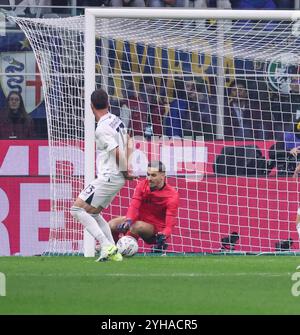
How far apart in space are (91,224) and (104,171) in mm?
632

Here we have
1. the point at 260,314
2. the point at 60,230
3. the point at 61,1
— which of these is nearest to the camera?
the point at 260,314

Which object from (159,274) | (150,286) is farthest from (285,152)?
(150,286)

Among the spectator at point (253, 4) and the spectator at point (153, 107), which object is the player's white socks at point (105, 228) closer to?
the spectator at point (153, 107)

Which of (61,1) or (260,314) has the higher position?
(61,1)

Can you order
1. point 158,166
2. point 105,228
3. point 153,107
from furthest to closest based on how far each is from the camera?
point 153,107
point 158,166
point 105,228

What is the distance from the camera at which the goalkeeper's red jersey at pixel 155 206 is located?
1552 centimetres

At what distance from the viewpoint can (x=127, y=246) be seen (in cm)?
1482

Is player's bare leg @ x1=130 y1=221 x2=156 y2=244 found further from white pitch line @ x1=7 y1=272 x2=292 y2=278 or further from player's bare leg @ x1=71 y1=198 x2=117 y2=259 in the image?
white pitch line @ x1=7 y1=272 x2=292 y2=278

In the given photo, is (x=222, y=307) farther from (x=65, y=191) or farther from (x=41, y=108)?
(x=41, y=108)

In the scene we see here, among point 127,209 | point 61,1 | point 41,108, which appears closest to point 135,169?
point 127,209

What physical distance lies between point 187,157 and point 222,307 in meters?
7.09

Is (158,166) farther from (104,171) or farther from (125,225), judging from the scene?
(104,171)

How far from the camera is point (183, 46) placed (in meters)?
16.5

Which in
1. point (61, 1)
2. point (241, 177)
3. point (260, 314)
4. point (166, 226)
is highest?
point (61, 1)
